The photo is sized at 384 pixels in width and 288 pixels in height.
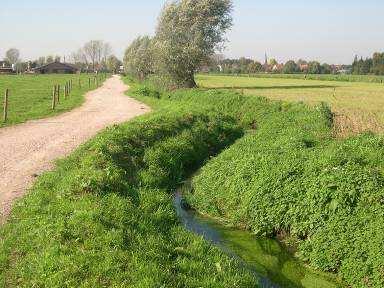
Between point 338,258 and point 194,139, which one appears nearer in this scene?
point 338,258

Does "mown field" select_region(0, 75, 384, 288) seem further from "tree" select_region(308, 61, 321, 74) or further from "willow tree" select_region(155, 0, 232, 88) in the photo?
"tree" select_region(308, 61, 321, 74)

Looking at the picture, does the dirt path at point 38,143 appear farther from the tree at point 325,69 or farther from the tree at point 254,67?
the tree at point 325,69

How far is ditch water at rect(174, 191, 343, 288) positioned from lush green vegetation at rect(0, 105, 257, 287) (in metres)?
0.91

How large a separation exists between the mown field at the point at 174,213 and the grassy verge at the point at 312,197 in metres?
0.03

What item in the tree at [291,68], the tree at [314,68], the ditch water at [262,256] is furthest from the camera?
the tree at [291,68]

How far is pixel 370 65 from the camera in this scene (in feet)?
464

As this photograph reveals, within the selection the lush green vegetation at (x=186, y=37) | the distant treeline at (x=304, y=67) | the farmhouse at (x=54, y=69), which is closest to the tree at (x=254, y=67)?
the distant treeline at (x=304, y=67)

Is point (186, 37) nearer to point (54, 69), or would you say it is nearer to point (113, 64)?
point (54, 69)

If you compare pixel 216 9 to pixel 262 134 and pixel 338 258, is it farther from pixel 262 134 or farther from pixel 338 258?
pixel 338 258

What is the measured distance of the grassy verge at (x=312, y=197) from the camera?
33.0 ft

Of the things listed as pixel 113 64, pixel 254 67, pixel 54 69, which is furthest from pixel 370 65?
pixel 54 69

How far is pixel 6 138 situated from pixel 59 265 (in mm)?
12662

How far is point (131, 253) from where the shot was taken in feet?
28.8

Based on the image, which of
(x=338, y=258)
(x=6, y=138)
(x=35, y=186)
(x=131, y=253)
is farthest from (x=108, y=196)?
(x=6, y=138)
